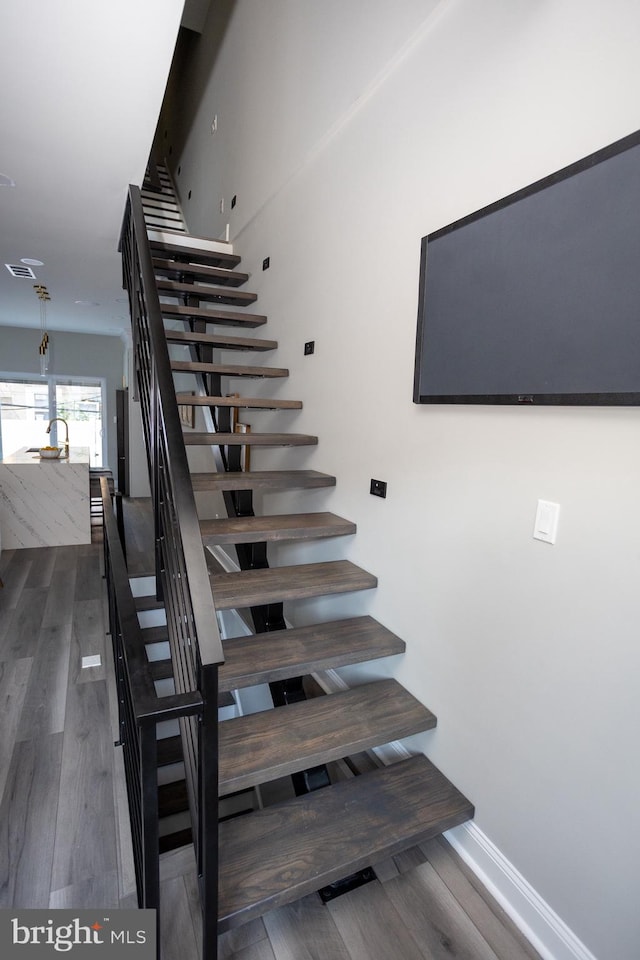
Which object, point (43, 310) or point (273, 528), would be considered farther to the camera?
point (43, 310)

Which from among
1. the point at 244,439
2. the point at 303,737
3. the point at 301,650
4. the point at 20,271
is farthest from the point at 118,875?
the point at 20,271

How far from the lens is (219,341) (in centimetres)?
306

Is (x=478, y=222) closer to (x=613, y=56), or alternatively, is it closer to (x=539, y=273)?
(x=539, y=273)

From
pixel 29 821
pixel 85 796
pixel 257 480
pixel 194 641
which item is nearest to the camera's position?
pixel 194 641

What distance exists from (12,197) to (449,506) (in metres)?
3.62

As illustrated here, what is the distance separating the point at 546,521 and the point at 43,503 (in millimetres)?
5361

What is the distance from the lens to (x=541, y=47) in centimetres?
136

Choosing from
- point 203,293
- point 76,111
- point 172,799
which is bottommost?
point 172,799

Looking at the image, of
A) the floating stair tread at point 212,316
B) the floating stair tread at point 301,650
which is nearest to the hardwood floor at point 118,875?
the floating stair tread at point 301,650

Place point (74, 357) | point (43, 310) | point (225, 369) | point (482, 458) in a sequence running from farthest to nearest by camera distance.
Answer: point (74, 357)
point (43, 310)
point (225, 369)
point (482, 458)

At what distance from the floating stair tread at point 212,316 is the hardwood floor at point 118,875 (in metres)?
2.32

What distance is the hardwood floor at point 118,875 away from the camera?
1.40 m

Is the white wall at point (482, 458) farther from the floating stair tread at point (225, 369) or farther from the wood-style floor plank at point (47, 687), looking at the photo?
the wood-style floor plank at point (47, 687)

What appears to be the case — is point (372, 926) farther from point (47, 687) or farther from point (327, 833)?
point (47, 687)
